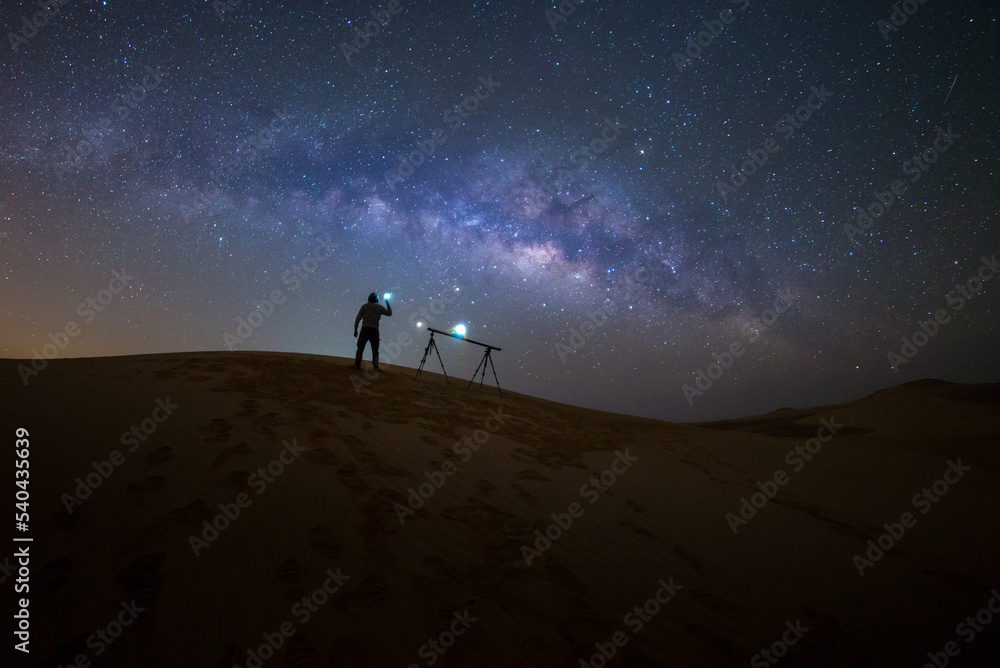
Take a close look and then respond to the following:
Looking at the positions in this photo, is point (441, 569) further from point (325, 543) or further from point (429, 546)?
point (325, 543)

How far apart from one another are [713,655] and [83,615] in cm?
372

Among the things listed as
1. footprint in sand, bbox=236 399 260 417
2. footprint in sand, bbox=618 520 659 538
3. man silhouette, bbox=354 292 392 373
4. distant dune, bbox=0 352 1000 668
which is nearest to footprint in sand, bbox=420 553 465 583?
distant dune, bbox=0 352 1000 668

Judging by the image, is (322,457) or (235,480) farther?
(322,457)

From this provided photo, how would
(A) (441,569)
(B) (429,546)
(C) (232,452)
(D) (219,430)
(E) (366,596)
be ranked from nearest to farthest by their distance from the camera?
(E) (366,596) < (A) (441,569) < (B) (429,546) < (C) (232,452) < (D) (219,430)

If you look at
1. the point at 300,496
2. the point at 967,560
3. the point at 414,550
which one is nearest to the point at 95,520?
the point at 300,496

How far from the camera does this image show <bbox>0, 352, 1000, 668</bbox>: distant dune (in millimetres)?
2215

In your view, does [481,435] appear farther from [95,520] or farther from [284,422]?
[95,520]

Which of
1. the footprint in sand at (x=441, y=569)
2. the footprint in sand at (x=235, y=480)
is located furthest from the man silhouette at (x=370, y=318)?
the footprint in sand at (x=441, y=569)

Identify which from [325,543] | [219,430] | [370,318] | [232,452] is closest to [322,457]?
[232,452]

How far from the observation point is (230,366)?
8594 millimetres

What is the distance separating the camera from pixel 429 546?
3.19 m

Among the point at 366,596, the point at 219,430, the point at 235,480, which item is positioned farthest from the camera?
the point at 219,430

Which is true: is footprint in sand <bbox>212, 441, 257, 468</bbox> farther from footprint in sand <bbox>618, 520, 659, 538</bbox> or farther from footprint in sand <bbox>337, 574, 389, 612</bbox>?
footprint in sand <bbox>618, 520, 659, 538</bbox>

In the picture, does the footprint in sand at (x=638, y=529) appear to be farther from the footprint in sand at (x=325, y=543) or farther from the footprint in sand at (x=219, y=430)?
the footprint in sand at (x=219, y=430)
